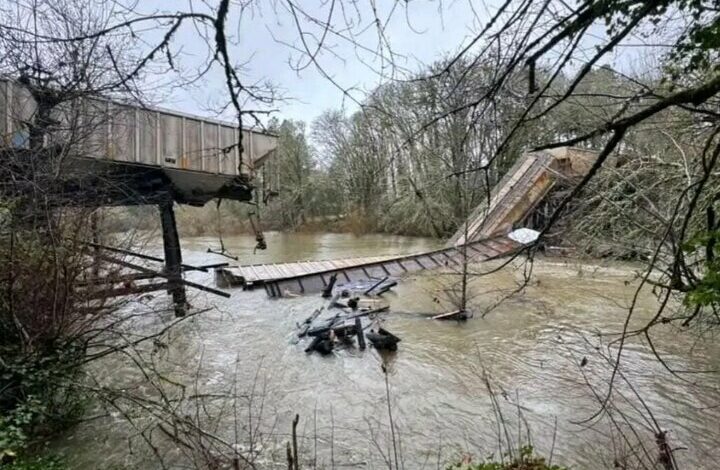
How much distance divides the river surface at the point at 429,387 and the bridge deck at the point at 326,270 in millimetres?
1542

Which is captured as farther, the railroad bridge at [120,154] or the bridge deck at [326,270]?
the bridge deck at [326,270]

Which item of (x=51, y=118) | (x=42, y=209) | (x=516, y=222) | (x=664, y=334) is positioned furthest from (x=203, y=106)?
(x=516, y=222)

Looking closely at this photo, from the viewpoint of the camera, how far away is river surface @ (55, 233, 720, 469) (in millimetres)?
4499

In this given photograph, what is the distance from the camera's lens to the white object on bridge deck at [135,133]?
4918 mm

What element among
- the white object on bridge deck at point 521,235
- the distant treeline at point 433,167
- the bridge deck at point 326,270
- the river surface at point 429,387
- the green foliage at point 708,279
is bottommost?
the river surface at point 429,387

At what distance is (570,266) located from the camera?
14.2m

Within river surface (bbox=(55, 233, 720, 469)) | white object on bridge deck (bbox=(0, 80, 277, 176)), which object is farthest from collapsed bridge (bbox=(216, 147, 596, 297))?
white object on bridge deck (bbox=(0, 80, 277, 176))

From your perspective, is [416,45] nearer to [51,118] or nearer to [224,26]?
[224,26]

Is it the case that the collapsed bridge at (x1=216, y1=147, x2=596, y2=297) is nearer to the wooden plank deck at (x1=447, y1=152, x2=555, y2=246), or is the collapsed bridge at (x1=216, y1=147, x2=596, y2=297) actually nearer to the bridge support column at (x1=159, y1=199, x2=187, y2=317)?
the wooden plank deck at (x1=447, y1=152, x2=555, y2=246)

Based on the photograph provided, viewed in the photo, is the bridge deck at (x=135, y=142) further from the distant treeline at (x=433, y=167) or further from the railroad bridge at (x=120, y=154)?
the distant treeline at (x=433, y=167)

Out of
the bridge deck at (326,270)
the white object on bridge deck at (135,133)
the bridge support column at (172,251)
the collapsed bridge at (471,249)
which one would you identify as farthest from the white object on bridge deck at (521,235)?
the bridge support column at (172,251)

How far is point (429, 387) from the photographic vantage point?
6.13 m

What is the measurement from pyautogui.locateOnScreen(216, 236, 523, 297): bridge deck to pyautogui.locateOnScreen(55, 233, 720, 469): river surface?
154cm

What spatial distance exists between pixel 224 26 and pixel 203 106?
68 cm
